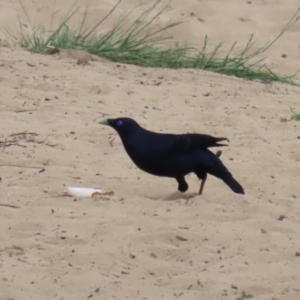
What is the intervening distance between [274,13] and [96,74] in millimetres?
3631

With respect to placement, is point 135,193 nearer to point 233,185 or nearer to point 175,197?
point 175,197

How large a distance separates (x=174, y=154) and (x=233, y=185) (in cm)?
34

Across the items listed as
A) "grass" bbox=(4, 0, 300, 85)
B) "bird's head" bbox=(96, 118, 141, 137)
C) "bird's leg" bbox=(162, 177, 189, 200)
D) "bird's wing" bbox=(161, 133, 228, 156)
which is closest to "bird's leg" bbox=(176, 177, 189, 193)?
"bird's leg" bbox=(162, 177, 189, 200)

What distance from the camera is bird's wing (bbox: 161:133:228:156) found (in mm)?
4758

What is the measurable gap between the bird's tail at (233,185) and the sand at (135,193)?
87 millimetres

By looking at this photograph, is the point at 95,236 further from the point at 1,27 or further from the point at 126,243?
the point at 1,27

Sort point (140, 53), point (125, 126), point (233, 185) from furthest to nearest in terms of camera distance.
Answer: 1. point (140, 53)
2. point (125, 126)
3. point (233, 185)

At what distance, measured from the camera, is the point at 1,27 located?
853 centimetres

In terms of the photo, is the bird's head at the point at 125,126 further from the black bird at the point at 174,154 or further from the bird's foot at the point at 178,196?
the bird's foot at the point at 178,196

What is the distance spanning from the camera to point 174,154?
188 inches

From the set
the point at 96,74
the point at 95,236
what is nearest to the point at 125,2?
the point at 96,74

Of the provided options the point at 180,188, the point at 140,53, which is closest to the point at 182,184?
the point at 180,188

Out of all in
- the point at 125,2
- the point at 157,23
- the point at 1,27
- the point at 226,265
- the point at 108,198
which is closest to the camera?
the point at 226,265

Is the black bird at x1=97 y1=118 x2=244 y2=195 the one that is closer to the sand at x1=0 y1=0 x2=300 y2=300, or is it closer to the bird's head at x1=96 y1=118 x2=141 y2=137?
the bird's head at x1=96 y1=118 x2=141 y2=137
